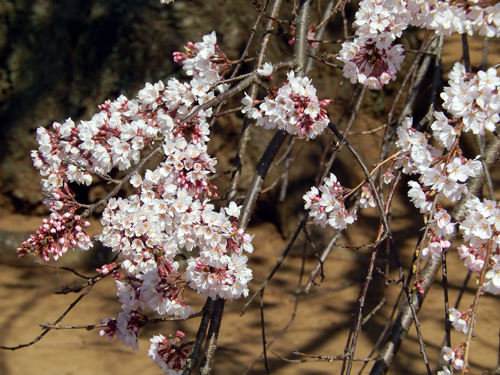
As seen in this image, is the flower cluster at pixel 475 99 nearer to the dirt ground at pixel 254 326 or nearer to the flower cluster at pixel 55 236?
the flower cluster at pixel 55 236

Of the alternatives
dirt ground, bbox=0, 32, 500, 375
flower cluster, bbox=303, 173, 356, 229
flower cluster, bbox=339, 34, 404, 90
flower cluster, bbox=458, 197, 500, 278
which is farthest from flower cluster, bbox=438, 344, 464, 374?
dirt ground, bbox=0, 32, 500, 375

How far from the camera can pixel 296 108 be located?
4.54ft

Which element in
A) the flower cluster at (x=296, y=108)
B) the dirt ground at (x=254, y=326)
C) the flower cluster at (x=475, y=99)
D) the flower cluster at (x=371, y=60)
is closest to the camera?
the flower cluster at (x=475, y=99)

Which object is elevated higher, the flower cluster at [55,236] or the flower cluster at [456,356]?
the flower cluster at [55,236]

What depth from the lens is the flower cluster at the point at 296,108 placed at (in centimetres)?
136

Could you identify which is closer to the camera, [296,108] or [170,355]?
[296,108]

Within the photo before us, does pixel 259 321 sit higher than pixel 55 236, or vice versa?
pixel 55 236

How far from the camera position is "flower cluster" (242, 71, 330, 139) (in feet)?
4.46

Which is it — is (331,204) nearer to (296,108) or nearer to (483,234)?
(296,108)

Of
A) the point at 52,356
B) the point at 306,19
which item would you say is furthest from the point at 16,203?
the point at 306,19

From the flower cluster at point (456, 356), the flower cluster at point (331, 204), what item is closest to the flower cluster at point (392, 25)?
the flower cluster at point (331, 204)

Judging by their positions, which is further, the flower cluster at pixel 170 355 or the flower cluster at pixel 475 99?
the flower cluster at pixel 170 355

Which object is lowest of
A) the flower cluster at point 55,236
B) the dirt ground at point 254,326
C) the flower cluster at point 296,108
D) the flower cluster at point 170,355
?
the dirt ground at point 254,326

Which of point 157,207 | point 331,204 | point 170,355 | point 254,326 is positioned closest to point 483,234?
point 331,204
